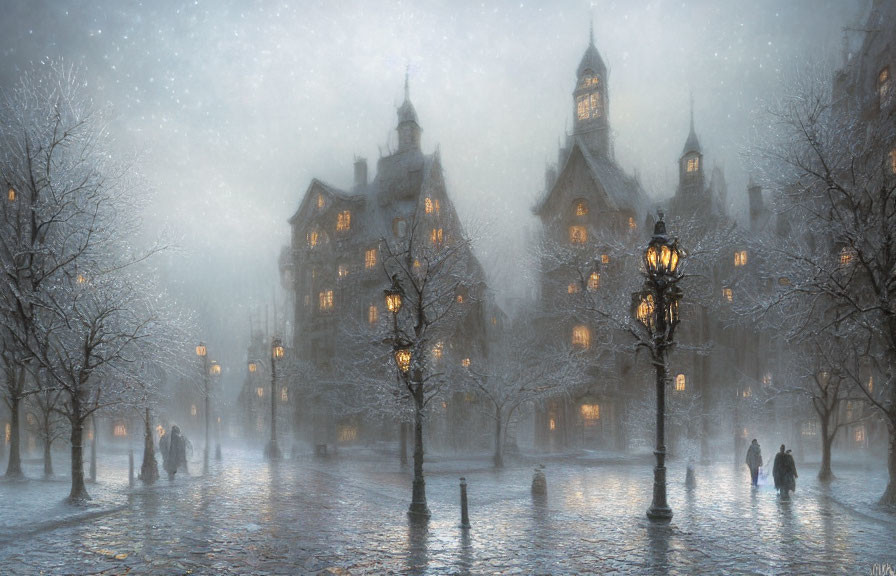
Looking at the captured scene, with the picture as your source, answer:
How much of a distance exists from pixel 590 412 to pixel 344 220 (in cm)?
2103

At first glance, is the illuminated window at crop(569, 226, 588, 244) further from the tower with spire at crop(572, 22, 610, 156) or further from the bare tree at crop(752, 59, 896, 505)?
the bare tree at crop(752, 59, 896, 505)

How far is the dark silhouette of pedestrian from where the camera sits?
2664 cm

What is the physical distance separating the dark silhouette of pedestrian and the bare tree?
21.5 m

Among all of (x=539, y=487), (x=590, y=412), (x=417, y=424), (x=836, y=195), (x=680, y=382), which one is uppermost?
(x=836, y=195)

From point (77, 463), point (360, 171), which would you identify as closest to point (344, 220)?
point (360, 171)

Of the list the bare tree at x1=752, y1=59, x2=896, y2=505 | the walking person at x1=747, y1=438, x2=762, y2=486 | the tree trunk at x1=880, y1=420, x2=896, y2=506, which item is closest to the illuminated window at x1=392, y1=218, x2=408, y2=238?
the walking person at x1=747, y1=438, x2=762, y2=486

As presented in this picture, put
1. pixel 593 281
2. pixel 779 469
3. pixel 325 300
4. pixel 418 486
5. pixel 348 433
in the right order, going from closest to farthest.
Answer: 1. pixel 418 486
2. pixel 779 469
3. pixel 593 281
4. pixel 348 433
5. pixel 325 300

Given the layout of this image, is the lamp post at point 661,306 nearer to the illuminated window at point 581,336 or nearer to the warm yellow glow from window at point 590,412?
the illuminated window at point 581,336

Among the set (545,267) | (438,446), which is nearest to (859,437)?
(545,267)

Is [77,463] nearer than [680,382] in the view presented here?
Yes

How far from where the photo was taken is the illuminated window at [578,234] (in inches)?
1822

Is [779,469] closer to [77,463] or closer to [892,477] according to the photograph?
[892,477]

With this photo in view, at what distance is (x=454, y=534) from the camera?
51.1ft

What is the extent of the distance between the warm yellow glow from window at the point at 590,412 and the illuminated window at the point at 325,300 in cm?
1833
